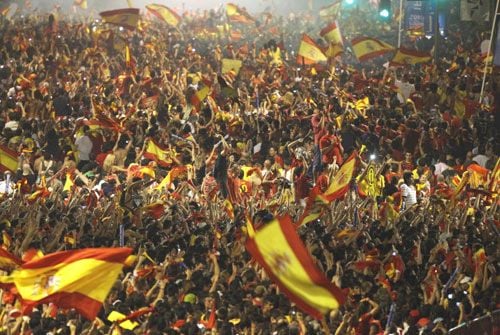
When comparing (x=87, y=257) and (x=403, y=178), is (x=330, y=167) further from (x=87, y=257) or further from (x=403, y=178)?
(x=87, y=257)

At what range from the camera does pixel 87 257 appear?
11.1 meters

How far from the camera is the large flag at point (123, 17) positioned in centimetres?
2747

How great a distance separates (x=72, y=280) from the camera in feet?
36.1

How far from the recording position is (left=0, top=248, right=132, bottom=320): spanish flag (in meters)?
10.9

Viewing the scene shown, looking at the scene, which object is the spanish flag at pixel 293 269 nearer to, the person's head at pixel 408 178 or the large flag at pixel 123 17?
the person's head at pixel 408 178

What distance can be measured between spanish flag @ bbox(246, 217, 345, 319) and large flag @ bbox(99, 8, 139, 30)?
55.4ft

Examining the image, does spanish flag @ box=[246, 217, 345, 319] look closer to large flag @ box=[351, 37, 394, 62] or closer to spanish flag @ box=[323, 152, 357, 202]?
spanish flag @ box=[323, 152, 357, 202]

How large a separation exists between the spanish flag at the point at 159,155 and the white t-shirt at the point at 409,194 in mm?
3555

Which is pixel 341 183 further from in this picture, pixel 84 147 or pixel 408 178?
pixel 84 147

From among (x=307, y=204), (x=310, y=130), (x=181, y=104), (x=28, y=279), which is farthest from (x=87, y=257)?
(x=181, y=104)

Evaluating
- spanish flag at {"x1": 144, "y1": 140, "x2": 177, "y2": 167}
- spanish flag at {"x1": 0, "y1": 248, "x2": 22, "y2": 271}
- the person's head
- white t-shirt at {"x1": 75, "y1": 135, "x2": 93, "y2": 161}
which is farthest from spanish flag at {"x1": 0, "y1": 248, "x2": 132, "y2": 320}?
white t-shirt at {"x1": 75, "y1": 135, "x2": 93, "y2": 161}

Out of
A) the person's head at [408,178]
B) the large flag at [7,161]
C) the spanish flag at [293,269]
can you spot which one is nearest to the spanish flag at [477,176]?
the person's head at [408,178]

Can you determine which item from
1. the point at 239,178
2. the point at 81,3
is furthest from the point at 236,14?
the point at 239,178

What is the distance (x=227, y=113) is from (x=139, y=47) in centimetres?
854
